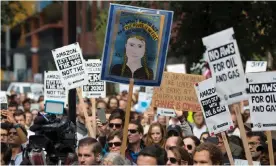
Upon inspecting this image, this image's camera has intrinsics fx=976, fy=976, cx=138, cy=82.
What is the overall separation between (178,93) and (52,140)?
452 centimetres

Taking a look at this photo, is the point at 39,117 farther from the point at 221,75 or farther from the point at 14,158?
the point at 221,75

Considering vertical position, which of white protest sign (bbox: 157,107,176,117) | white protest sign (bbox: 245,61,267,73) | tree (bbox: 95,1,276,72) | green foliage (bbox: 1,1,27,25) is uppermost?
green foliage (bbox: 1,1,27,25)

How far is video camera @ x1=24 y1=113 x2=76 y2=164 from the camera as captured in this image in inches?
331

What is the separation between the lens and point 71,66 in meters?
11.0

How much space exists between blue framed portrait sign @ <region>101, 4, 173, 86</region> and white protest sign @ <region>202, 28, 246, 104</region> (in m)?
1.56

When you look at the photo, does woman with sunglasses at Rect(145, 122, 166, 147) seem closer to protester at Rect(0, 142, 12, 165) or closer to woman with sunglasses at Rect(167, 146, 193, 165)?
protester at Rect(0, 142, 12, 165)

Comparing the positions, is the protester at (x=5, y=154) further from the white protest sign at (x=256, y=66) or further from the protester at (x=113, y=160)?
the white protest sign at (x=256, y=66)

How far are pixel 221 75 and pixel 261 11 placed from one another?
14139 millimetres

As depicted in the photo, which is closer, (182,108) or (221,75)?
(221,75)

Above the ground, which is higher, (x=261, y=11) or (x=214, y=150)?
(x=261, y=11)

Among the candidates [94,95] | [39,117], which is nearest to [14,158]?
[39,117]

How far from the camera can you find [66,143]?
8648 mm

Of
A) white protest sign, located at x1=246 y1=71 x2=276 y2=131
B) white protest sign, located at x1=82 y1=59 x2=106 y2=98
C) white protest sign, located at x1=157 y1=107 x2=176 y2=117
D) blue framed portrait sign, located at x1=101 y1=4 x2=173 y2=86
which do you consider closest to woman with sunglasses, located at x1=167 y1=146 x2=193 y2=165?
white protest sign, located at x1=246 y1=71 x2=276 y2=131

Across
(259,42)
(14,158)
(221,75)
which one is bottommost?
(14,158)
